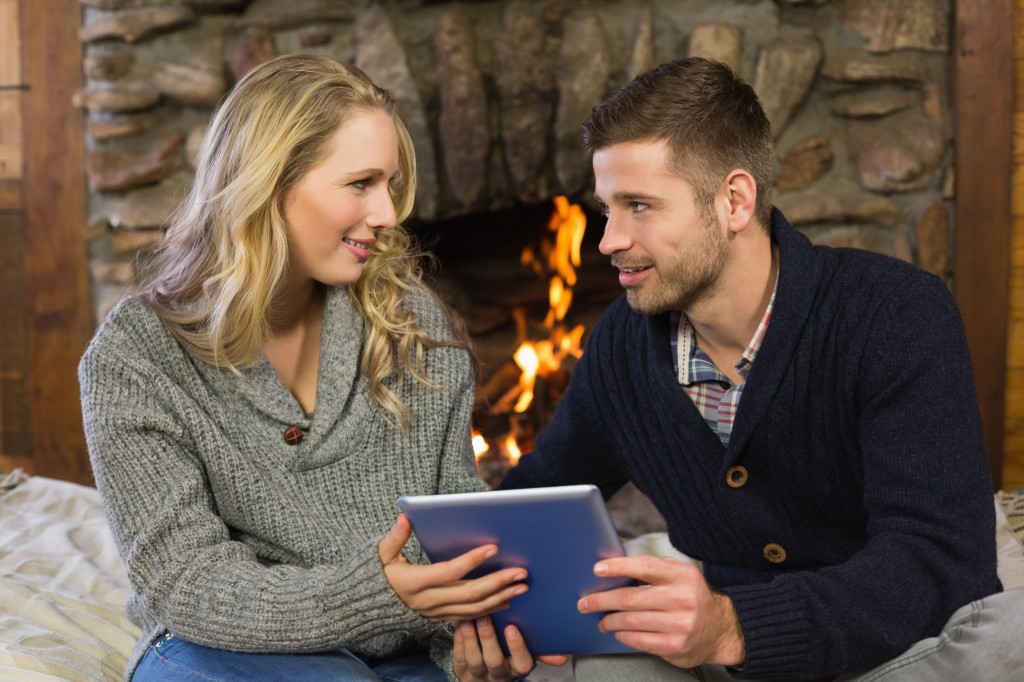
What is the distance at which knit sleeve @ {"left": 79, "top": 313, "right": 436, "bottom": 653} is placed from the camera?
139 cm

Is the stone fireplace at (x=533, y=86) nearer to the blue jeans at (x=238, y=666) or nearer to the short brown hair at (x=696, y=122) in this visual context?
the short brown hair at (x=696, y=122)

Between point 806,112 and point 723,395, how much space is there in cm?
113

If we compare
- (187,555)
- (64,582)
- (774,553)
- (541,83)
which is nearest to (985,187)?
(541,83)

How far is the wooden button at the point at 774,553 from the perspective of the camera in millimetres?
1515

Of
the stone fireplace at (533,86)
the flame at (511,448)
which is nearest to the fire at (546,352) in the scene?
the flame at (511,448)

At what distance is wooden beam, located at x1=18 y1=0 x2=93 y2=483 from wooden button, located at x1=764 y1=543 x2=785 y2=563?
5.99 feet

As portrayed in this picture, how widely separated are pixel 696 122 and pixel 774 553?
0.57 m

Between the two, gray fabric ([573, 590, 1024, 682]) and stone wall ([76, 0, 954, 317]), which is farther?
stone wall ([76, 0, 954, 317])

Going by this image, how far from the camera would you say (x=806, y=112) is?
250 cm

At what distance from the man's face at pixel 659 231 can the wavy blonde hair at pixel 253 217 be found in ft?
1.14

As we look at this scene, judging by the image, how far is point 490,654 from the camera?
135 cm

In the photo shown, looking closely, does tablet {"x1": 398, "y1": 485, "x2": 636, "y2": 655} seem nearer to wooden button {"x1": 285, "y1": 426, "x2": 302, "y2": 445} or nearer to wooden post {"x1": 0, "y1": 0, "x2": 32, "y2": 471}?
wooden button {"x1": 285, "y1": 426, "x2": 302, "y2": 445}

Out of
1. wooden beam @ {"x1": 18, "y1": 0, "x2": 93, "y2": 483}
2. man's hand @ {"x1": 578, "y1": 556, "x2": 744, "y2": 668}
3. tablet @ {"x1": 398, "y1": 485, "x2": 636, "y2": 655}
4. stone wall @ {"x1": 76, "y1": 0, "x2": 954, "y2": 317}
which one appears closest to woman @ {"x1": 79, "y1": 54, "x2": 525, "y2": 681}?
tablet @ {"x1": 398, "y1": 485, "x2": 636, "y2": 655}

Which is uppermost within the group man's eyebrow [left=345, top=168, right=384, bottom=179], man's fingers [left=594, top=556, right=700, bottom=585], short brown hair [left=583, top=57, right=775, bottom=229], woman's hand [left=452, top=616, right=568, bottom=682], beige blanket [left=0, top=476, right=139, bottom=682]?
short brown hair [left=583, top=57, right=775, bottom=229]
